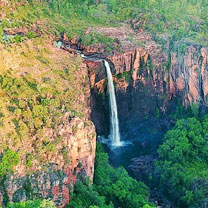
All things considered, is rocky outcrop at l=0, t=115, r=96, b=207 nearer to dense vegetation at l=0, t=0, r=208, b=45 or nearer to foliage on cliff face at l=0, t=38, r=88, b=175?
foliage on cliff face at l=0, t=38, r=88, b=175

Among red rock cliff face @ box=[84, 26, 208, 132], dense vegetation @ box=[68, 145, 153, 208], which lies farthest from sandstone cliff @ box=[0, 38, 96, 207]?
red rock cliff face @ box=[84, 26, 208, 132]

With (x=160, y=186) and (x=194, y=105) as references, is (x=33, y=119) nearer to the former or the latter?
(x=160, y=186)

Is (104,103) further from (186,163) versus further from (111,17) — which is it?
(111,17)

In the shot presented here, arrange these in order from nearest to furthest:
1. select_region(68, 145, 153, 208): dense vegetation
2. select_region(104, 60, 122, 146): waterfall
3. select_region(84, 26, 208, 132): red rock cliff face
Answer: select_region(68, 145, 153, 208): dense vegetation < select_region(104, 60, 122, 146): waterfall < select_region(84, 26, 208, 132): red rock cliff face

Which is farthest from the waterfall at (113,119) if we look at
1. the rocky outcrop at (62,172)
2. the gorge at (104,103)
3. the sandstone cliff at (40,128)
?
the rocky outcrop at (62,172)

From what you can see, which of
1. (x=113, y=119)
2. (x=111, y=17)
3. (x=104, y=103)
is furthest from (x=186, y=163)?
(x=111, y=17)

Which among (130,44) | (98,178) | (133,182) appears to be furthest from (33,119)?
(130,44)

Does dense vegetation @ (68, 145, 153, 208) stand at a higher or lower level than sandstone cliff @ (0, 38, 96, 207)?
lower
